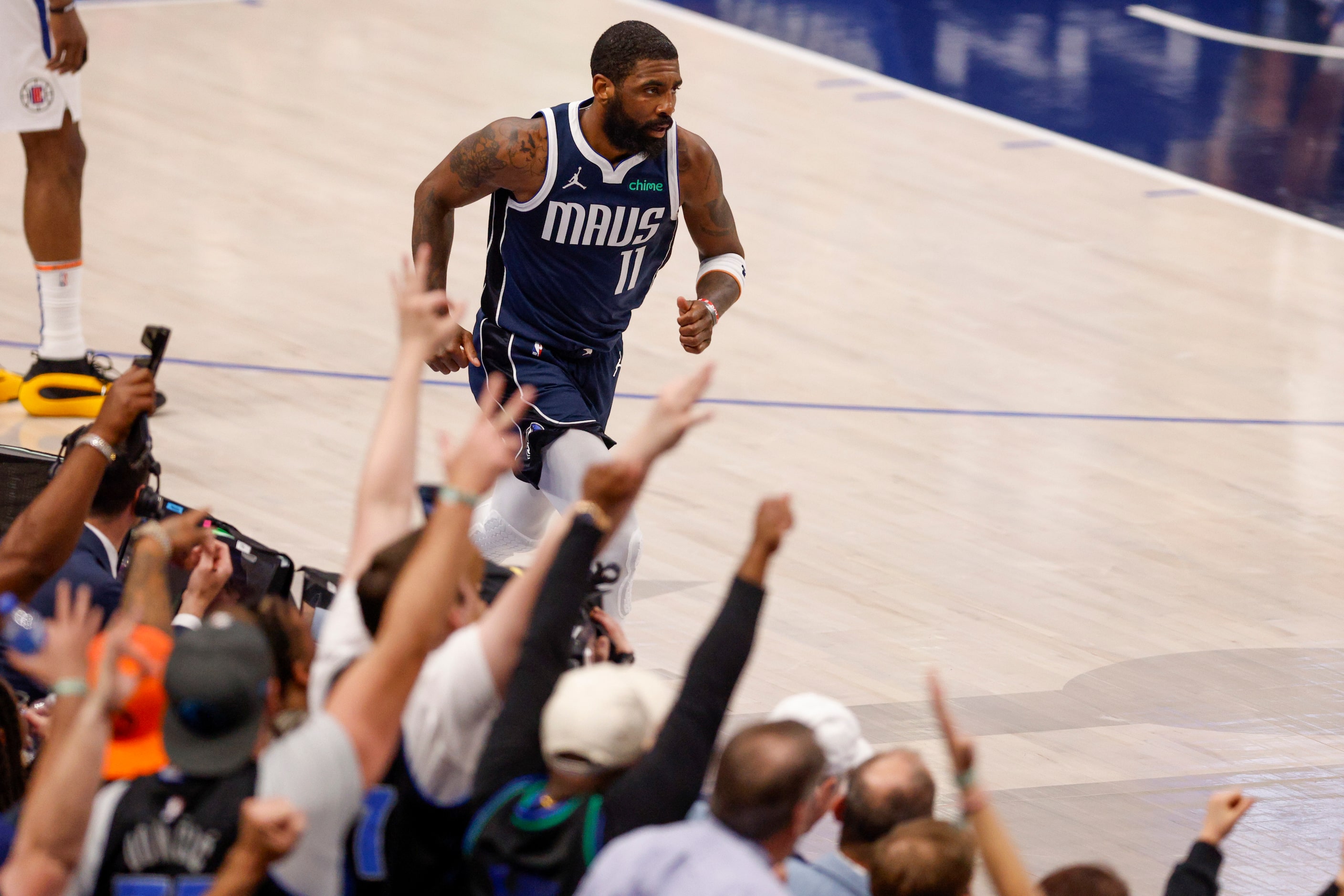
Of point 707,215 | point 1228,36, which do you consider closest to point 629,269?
point 707,215

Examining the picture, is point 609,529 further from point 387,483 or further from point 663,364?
point 663,364

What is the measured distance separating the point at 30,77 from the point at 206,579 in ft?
13.3

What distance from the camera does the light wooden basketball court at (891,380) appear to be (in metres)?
6.12

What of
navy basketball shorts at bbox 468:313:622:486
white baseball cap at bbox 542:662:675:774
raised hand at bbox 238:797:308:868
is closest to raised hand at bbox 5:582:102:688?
raised hand at bbox 238:797:308:868

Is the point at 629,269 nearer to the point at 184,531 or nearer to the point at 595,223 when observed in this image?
the point at 595,223

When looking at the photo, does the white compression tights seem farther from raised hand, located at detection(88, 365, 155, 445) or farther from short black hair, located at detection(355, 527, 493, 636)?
short black hair, located at detection(355, 527, 493, 636)

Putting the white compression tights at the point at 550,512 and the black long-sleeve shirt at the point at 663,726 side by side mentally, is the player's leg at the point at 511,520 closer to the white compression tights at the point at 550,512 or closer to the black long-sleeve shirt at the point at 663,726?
the white compression tights at the point at 550,512

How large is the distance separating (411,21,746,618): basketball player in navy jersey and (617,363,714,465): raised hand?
6.99 feet

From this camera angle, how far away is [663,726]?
3.20 m

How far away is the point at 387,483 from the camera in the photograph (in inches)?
154

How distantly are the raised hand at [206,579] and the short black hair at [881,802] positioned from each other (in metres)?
1.94

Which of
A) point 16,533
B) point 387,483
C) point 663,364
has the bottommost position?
point 663,364

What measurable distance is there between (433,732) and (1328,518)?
5.48 m

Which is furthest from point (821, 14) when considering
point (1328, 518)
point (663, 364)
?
point (1328, 518)
